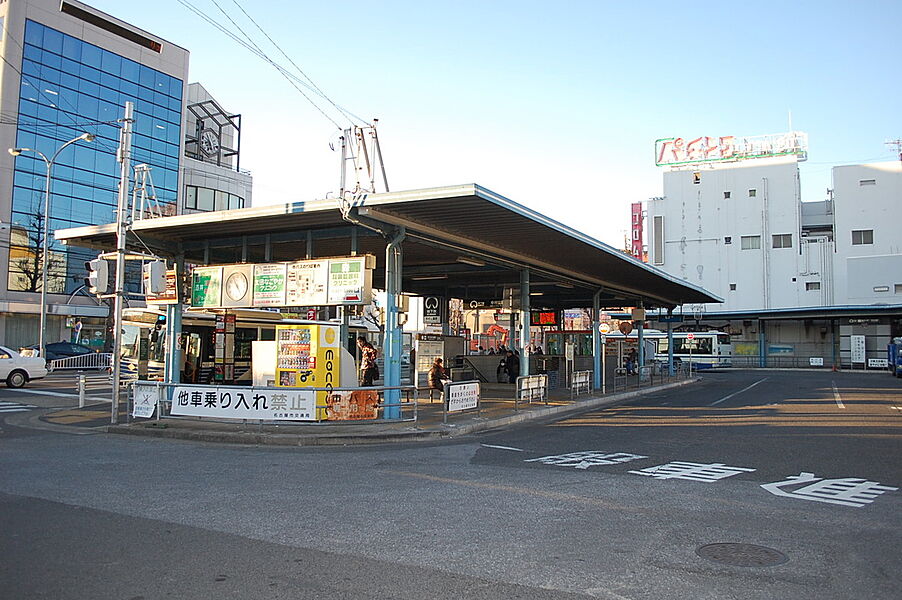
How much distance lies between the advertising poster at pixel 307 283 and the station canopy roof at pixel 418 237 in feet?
3.47

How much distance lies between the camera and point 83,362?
45.3 meters

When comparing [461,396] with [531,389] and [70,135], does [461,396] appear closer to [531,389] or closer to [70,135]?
[531,389]

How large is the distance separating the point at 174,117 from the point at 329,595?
6305 centimetres

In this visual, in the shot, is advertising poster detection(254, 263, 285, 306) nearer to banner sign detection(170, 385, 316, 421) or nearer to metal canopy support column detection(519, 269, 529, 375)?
banner sign detection(170, 385, 316, 421)

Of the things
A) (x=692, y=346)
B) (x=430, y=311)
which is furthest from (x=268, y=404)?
(x=692, y=346)

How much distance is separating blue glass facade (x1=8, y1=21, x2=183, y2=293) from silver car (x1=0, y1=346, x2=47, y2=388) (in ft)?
79.4

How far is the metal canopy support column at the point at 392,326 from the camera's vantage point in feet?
56.1

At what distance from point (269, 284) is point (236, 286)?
47.9 inches

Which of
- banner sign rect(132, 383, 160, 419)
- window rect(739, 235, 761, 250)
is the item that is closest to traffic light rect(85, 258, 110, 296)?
banner sign rect(132, 383, 160, 419)

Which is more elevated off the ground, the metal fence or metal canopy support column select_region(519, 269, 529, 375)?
metal canopy support column select_region(519, 269, 529, 375)

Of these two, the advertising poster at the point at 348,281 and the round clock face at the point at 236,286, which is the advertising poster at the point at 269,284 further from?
the advertising poster at the point at 348,281

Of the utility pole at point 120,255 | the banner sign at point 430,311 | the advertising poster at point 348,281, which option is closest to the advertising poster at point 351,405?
the advertising poster at point 348,281

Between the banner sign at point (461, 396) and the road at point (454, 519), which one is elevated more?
the banner sign at point (461, 396)

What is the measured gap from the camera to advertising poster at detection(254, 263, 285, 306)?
17.6 m
